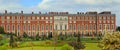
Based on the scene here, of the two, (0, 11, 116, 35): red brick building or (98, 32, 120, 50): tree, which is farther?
(0, 11, 116, 35): red brick building

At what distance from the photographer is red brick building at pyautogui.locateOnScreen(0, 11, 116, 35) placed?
95.4 metres

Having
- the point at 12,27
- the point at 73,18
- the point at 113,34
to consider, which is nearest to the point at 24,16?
the point at 12,27

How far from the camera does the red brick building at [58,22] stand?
9538 centimetres

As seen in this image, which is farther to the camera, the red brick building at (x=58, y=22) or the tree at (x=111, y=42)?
the red brick building at (x=58, y=22)

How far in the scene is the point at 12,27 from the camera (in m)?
95.1

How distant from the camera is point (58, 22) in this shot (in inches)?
3866

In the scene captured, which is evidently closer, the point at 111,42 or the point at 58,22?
the point at 111,42

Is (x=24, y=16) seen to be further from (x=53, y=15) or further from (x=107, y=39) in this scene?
(x=107, y=39)

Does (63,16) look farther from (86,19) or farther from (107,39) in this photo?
(107,39)

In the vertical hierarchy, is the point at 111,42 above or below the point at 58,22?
below

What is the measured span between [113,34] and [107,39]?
0.86m

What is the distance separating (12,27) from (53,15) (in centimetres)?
1028

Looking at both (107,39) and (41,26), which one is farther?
(41,26)

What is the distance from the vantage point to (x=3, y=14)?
9544 cm
